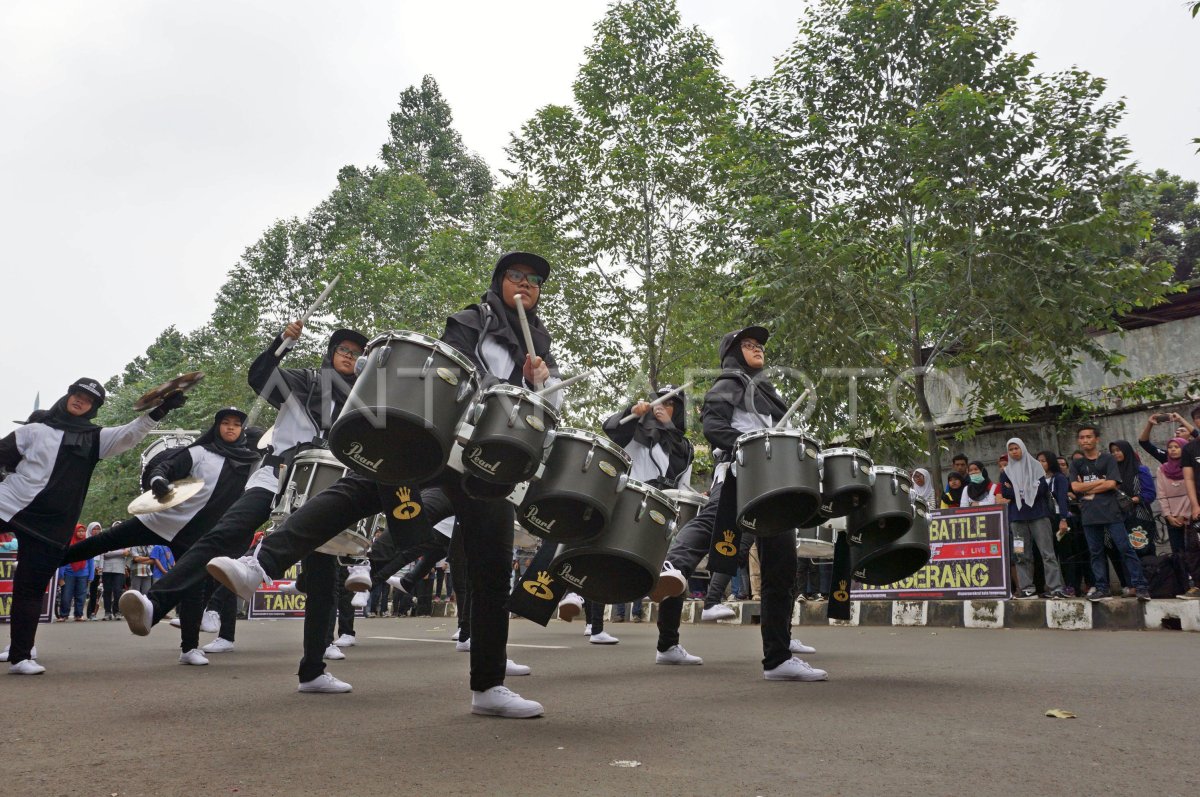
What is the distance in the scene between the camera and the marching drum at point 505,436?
12.9 ft

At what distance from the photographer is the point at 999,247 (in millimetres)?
14477

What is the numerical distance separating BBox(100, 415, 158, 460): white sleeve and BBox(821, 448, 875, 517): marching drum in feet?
14.7

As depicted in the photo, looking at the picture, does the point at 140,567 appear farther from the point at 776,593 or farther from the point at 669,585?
the point at 776,593

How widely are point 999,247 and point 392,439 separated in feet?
41.4

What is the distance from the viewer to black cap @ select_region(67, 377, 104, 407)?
7.10m

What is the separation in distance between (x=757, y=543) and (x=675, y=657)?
173 cm

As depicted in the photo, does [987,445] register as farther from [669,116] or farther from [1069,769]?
[1069,769]

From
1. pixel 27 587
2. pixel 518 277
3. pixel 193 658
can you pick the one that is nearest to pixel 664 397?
pixel 518 277

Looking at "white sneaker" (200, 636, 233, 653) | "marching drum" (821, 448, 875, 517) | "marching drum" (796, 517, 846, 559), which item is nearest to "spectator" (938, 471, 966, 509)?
"marching drum" (796, 517, 846, 559)

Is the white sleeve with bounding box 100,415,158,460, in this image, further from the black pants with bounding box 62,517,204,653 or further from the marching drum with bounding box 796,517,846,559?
the marching drum with bounding box 796,517,846,559

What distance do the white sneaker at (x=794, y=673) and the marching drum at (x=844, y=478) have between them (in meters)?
0.88

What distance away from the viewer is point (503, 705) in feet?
13.8

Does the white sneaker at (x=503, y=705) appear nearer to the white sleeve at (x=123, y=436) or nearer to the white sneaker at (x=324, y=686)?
the white sneaker at (x=324, y=686)

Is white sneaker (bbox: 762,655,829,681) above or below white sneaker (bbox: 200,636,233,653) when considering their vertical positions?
above
